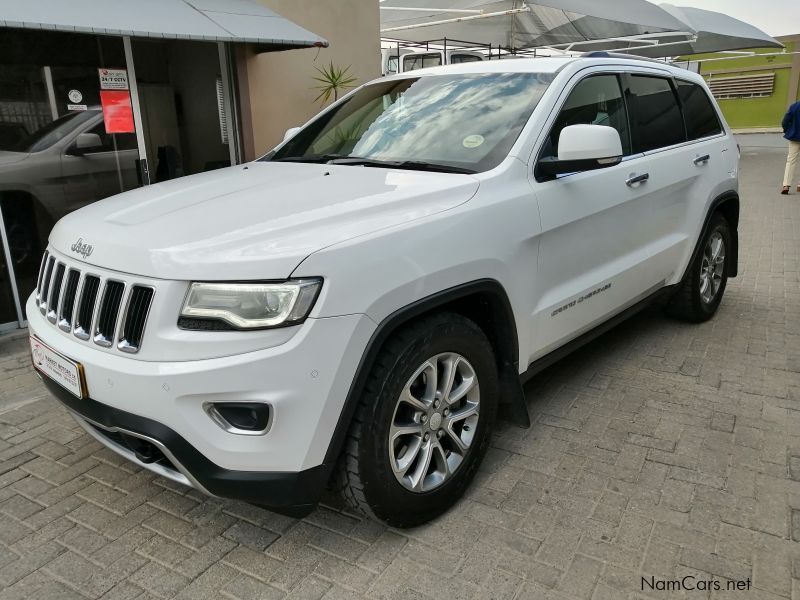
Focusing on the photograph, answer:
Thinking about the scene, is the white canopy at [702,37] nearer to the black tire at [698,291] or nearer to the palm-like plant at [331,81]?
the palm-like plant at [331,81]

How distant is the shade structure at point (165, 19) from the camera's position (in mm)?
4652

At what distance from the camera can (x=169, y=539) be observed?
8.48 feet

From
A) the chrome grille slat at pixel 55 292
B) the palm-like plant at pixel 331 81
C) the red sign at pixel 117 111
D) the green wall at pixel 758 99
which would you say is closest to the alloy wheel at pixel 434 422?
the chrome grille slat at pixel 55 292

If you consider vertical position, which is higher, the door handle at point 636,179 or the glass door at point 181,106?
the glass door at point 181,106

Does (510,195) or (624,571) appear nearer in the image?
(624,571)

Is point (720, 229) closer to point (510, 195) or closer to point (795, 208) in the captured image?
point (510, 195)

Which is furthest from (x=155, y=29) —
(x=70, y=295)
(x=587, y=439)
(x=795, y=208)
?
(x=795, y=208)

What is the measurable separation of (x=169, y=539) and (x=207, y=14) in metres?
5.05

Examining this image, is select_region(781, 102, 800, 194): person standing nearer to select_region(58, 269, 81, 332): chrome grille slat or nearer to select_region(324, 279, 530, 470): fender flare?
select_region(324, 279, 530, 470): fender flare

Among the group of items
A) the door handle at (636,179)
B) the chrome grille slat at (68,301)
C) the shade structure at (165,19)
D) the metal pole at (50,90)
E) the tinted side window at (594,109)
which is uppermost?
the shade structure at (165,19)

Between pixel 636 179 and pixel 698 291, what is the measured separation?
60.1 inches

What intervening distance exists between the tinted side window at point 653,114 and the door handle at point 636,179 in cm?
17

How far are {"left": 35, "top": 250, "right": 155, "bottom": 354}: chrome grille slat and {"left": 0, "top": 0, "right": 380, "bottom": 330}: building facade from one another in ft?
9.23

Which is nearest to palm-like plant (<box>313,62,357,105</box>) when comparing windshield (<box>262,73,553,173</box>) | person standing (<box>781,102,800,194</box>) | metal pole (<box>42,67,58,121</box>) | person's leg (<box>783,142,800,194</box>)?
metal pole (<box>42,67,58,121</box>)
